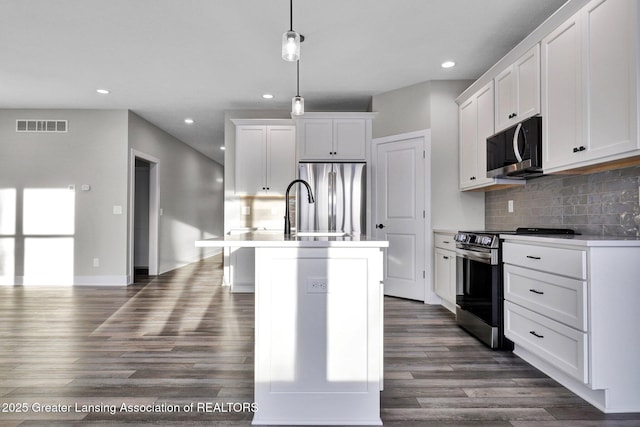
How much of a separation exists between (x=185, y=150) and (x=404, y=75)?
17.9 feet

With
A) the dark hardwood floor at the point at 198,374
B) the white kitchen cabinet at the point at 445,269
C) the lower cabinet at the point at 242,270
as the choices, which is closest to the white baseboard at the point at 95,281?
the dark hardwood floor at the point at 198,374

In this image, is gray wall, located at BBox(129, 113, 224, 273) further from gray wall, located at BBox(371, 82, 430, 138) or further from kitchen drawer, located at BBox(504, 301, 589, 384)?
kitchen drawer, located at BBox(504, 301, 589, 384)

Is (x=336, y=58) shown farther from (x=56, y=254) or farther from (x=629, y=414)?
(x=56, y=254)

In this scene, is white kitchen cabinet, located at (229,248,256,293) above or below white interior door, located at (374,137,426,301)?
below

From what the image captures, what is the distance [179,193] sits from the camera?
25.0 ft

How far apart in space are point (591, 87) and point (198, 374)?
2.98 meters

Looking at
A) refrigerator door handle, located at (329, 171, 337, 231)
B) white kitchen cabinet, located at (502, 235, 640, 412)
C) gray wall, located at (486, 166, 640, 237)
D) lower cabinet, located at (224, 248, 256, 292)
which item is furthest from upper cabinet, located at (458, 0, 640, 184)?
lower cabinet, located at (224, 248, 256, 292)

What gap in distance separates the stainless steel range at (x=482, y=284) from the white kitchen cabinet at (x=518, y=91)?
94cm

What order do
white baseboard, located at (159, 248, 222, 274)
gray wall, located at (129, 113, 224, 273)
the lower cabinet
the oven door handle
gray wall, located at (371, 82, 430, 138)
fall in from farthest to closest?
1. white baseboard, located at (159, 248, 222, 274)
2. gray wall, located at (129, 113, 224, 273)
3. the lower cabinet
4. gray wall, located at (371, 82, 430, 138)
5. the oven door handle

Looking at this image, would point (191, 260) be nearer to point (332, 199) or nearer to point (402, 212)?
point (332, 199)

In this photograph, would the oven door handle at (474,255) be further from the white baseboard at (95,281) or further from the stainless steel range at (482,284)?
the white baseboard at (95,281)

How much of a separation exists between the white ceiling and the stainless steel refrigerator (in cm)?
102

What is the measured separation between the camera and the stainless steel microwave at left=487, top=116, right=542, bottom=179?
2758 millimetres

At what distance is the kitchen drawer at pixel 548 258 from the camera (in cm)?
197
